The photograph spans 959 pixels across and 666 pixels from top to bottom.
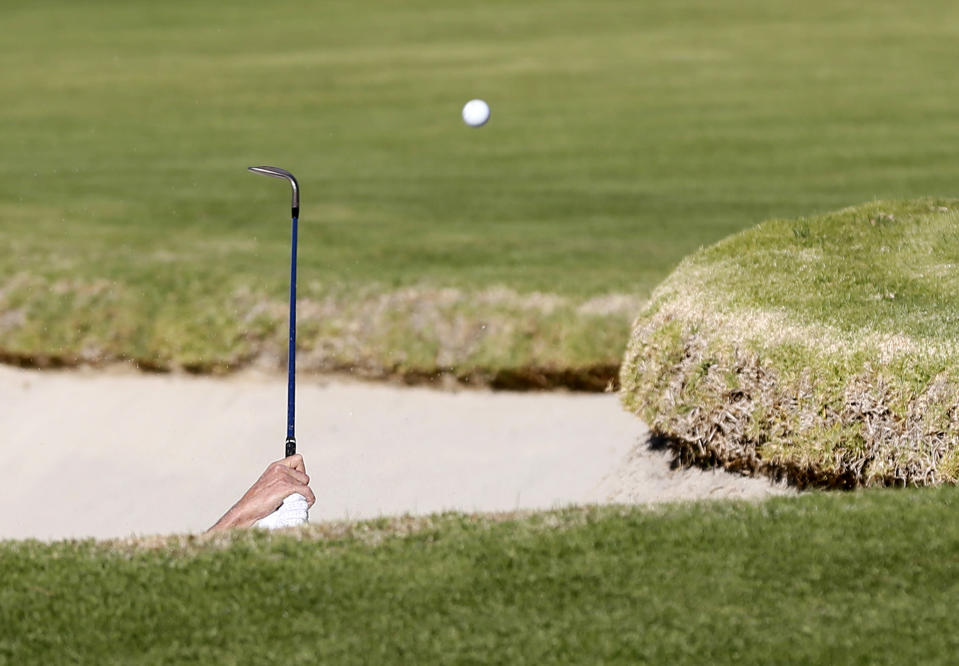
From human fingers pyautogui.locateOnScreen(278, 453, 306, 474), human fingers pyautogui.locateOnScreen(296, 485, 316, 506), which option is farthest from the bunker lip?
human fingers pyautogui.locateOnScreen(296, 485, 316, 506)

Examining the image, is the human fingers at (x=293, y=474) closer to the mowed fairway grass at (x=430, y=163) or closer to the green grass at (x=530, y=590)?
the green grass at (x=530, y=590)

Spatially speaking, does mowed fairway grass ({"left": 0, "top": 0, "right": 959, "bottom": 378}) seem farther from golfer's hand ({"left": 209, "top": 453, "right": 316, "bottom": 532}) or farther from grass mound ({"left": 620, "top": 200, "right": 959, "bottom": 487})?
golfer's hand ({"left": 209, "top": 453, "right": 316, "bottom": 532})

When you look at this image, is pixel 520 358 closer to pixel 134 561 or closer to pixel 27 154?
pixel 134 561

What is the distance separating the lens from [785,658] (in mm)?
5738

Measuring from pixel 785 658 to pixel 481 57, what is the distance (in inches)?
816

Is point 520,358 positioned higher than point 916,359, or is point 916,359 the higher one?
point 916,359

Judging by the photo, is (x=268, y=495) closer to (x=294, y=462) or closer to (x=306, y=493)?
(x=306, y=493)

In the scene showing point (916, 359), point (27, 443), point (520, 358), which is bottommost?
point (27, 443)

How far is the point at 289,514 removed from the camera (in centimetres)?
776

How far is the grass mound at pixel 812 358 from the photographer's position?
26.1 ft

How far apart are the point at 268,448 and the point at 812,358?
16.2 feet

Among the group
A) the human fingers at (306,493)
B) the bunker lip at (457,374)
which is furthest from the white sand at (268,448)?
the human fingers at (306,493)

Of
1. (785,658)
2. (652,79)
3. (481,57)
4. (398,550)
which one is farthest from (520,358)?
(481,57)

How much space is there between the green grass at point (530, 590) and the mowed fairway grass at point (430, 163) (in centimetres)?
499
